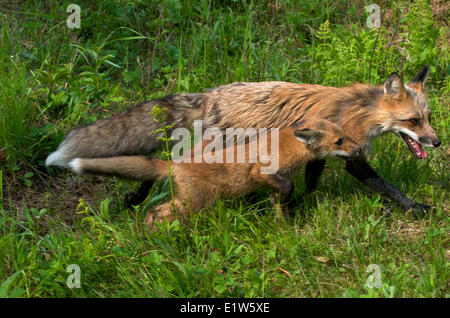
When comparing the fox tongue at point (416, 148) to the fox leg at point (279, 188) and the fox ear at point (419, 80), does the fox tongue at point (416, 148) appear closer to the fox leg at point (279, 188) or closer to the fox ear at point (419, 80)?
the fox ear at point (419, 80)

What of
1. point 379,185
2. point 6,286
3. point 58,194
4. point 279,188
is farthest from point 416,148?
point 6,286

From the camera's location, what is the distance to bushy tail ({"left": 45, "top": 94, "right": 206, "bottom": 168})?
566 centimetres

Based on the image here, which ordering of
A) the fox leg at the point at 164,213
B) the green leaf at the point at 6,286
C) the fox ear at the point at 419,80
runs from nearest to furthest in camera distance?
the green leaf at the point at 6,286
the fox leg at the point at 164,213
the fox ear at the point at 419,80

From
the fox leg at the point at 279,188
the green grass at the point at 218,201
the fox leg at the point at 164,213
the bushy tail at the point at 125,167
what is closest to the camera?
the green grass at the point at 218,201

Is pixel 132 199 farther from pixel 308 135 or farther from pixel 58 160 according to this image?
pixel 308 135

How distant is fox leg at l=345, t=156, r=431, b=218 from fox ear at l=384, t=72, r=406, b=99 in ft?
2.22

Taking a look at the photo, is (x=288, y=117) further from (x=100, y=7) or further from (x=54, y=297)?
(x=100, y=7)

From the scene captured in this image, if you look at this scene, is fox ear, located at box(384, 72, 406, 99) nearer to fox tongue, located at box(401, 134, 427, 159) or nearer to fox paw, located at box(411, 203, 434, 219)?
fox tongue, located at box(401, 134, 427, 159)

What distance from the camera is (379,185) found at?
5555 millimetres

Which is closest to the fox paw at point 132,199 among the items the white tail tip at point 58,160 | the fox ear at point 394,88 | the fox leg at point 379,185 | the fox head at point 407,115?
the white tail tip at point 58,160

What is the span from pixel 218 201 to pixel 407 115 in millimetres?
1999

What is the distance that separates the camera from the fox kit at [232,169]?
5023 mm
